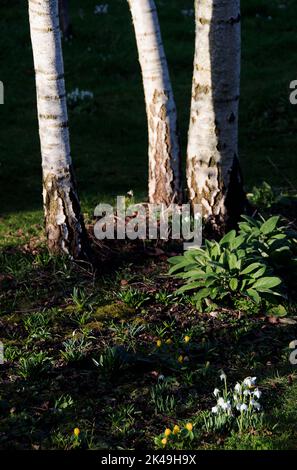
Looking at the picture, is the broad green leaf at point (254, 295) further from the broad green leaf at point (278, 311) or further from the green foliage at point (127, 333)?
the green foliage at point (127, 333)

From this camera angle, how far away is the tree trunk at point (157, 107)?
31.1 ft

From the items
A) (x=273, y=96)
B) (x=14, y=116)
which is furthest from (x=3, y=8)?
(x=273, y=96)

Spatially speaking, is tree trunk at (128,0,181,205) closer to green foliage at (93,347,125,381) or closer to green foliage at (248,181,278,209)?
green foliage at (248,181,278,209)

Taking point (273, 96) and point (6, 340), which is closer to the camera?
point (6, 340)

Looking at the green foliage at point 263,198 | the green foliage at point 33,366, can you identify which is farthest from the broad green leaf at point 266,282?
the green foliage at point 263,198

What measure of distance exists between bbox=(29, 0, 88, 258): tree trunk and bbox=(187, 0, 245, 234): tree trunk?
1618mm

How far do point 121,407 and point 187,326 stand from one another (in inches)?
61.5

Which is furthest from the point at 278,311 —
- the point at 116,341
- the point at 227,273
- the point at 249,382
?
the point at 249,382

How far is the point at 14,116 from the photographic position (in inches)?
610

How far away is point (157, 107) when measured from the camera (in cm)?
970

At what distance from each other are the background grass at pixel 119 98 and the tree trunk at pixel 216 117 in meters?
1.91

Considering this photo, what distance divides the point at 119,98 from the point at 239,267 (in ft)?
32.1
